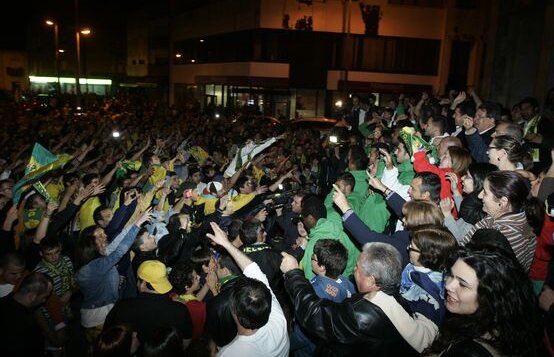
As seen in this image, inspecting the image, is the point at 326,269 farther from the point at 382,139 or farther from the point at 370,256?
the point at 382,139

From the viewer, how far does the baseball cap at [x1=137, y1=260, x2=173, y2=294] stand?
4.21 m

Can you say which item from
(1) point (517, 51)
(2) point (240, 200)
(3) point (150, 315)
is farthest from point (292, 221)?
(1) point (517, 51)

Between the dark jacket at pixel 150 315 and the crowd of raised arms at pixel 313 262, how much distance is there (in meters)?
0.01

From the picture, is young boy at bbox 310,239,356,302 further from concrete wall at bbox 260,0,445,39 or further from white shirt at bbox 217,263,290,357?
concrete wall at bbox 260,0,445,39

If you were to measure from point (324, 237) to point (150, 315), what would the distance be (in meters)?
1.90

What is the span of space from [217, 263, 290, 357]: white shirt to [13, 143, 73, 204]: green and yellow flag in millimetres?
4086

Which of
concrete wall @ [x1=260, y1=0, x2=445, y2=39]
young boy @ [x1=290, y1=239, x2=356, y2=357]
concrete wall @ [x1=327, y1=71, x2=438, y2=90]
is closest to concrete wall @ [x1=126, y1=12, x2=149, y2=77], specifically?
concrete wall @ [x1=260, y1=0, x2=445, y2=39]

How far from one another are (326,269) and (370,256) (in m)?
0.78

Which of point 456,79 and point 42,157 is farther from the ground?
point 456,79

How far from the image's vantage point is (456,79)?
114 ft

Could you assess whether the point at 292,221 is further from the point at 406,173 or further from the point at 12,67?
the point at 12,67

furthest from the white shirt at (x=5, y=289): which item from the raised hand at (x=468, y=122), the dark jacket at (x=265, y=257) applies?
the raised hand at (x=468, y=122)

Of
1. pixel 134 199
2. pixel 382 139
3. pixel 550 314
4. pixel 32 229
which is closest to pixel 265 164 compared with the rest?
pixel 382 139

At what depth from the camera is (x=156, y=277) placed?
4223mm
